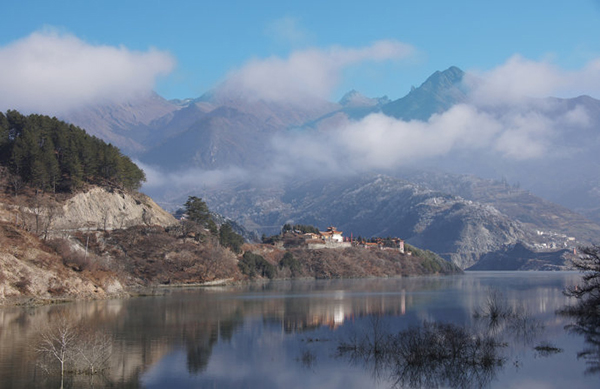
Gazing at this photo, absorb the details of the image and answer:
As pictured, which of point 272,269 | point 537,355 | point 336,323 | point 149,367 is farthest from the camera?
point 272,269

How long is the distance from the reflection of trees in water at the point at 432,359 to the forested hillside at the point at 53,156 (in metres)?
80.9

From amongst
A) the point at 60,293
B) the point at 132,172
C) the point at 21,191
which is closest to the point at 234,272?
the point at 132,172

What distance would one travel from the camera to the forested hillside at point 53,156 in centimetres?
10312

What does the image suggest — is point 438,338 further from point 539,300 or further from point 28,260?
point 28,260

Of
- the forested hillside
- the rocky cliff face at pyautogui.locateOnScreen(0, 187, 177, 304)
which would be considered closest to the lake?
the rocky cliff face at pyautogui.locateOnScreen(0, 187, 177, 304)

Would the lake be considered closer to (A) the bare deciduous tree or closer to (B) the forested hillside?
(A) the bare deciduous tree

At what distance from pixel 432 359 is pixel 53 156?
8892cm

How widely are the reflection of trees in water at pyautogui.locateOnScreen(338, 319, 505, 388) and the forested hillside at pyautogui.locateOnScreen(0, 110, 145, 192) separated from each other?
3186 inches

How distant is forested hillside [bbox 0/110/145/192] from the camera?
4060 inches

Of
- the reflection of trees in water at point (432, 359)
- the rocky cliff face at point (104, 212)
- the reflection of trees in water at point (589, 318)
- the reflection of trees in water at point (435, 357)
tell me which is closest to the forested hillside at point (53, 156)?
the rocky cliff face at point (104, 212)

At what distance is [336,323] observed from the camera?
2138 inches

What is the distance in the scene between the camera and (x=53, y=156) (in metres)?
105

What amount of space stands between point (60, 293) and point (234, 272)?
202 ft

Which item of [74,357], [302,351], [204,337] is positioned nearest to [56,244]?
[204,337]
